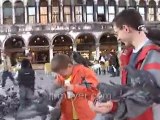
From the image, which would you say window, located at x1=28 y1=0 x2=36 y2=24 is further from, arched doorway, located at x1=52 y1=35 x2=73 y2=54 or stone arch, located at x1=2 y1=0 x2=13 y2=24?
arched doorway, located at x1=52 y1=35 x2=73 y2=54

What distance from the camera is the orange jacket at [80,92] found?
5.10m

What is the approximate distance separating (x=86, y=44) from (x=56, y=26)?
11.9 feet

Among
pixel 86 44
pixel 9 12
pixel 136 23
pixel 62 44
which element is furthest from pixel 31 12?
pixel 136 23

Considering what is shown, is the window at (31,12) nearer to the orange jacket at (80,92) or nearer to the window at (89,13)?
the window at (89,13)

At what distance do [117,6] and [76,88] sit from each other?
51.2 meters

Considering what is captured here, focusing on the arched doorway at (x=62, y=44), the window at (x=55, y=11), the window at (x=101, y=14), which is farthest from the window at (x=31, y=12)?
the window at (x=101, y=14)

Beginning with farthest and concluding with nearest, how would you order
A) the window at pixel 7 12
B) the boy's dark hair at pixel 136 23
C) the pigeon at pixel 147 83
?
the window at pixel 7 12 < the boy's dark hair at pixel 136 23 < the pigeon at pixel 147 83

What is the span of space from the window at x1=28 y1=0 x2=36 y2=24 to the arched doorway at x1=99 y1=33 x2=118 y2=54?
717cm

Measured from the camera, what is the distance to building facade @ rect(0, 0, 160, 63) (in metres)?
52.3

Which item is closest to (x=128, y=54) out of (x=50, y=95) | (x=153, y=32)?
(x=153, y=32)

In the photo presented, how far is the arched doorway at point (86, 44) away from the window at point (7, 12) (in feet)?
23.6

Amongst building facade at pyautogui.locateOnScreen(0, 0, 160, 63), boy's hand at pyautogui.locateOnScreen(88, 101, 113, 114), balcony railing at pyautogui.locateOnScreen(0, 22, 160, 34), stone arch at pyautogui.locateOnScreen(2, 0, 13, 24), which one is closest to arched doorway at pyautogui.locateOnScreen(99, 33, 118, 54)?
building facade at pyautogui.locateOnScreen(0, 0, 160, 63)

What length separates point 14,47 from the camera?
174 ft

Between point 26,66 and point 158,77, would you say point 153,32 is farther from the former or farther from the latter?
point 26,66
